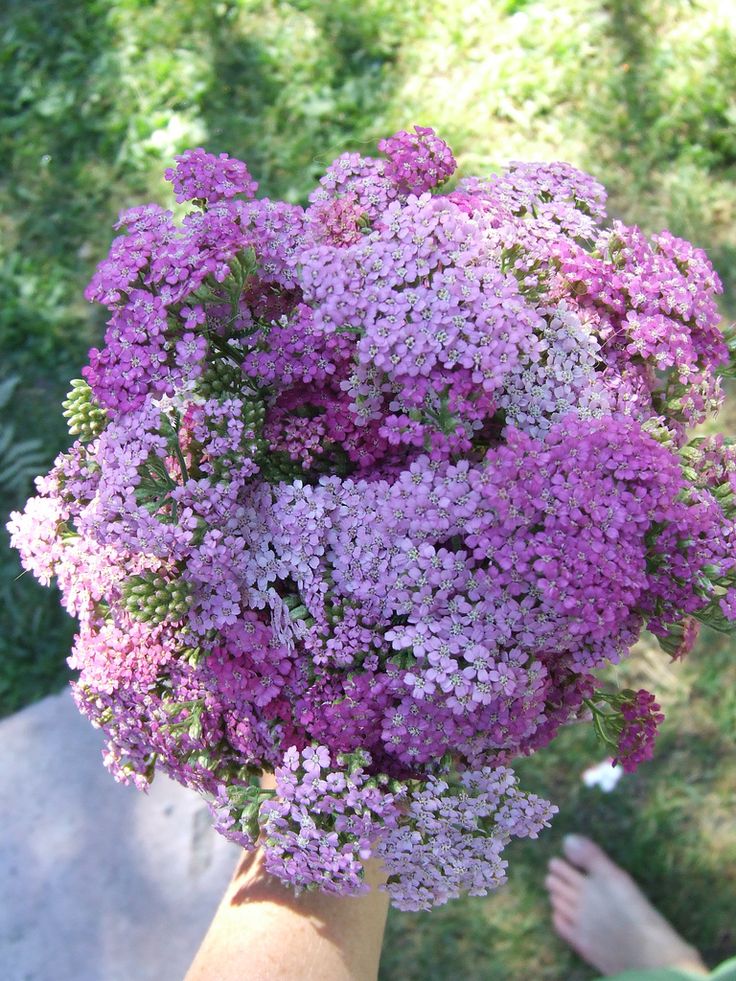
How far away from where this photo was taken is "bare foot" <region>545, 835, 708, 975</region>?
2.67 m

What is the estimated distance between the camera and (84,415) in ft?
4.75

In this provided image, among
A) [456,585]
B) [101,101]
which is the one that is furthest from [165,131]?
[456,585]

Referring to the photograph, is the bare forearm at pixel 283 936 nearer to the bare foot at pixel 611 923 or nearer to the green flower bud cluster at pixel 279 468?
the green flower bud cluster at pixel 279 468

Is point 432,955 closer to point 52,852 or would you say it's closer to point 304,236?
point 52,852

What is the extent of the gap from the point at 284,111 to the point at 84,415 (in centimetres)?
230

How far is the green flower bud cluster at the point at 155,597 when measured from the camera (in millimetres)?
1320

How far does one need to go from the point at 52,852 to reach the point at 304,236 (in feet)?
6.55

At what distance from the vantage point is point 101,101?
3439 mm

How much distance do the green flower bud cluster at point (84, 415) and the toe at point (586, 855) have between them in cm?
207

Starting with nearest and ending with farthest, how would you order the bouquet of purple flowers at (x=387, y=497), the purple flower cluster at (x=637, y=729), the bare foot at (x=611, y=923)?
the bouquet of purple flowers at (x=387, y=497) → the purple flower cluster at (x=637, y=729) → the bare foot at (x=611, y=923)

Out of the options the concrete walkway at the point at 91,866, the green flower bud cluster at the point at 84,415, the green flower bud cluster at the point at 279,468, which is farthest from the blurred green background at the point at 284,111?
the green flower bud cluster at the point at 279,468

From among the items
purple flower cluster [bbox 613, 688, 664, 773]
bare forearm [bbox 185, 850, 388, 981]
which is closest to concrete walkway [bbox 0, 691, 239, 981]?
bare forearm [bbox 185, 850, 388, 981]

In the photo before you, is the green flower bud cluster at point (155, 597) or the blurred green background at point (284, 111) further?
the blurred green background at point (284, 111)

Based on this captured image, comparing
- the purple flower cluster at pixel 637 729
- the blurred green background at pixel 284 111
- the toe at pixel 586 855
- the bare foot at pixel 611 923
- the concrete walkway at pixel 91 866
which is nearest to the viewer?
the purple flower cluster at pixel 637 729
